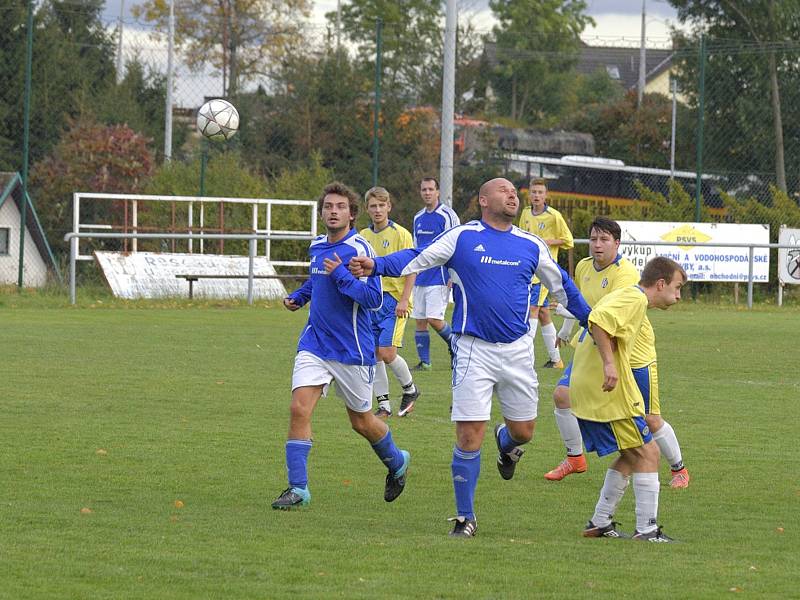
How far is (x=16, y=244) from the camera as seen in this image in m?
29.7

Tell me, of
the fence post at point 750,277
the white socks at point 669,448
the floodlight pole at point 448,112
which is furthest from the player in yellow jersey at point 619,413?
the fence post at point 750,277

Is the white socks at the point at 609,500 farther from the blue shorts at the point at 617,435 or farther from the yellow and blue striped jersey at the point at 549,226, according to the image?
the yellow and blue striped jersey at the point at 549,226

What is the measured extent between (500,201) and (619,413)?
4.09ft

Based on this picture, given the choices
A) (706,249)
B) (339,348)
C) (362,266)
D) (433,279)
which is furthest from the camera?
(706,249)

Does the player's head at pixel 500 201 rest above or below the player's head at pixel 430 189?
below

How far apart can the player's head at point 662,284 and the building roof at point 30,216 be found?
21.0m

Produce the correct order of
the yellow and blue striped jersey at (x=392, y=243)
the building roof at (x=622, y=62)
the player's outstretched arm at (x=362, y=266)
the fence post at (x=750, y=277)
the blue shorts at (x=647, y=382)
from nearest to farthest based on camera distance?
1. the player's outstretched arm at (x=362, y=266)
2. the blue shorts at (x=647, y=382)
3. the yellow and blue striped jersey at (x=392, y=243)
4. the fence post at (x=750, y=277)
5. the building roof at (x=622, y=62)

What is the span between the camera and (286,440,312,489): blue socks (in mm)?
7699

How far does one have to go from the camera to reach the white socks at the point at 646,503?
6.97 meters

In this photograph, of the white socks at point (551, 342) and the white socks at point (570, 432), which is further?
the white socks at point (551, 342)

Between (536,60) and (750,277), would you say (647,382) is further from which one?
(536,60)

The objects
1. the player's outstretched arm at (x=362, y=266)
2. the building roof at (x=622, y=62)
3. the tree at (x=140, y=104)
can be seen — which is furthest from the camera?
the building roof at (x=622, y=62)

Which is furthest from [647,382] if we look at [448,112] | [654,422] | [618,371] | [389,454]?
[448,112]

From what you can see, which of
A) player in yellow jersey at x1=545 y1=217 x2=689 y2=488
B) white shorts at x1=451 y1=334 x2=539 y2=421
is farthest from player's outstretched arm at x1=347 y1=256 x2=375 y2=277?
player in yellow jersey at x1=545 y1=217 x2=689 y2=488
